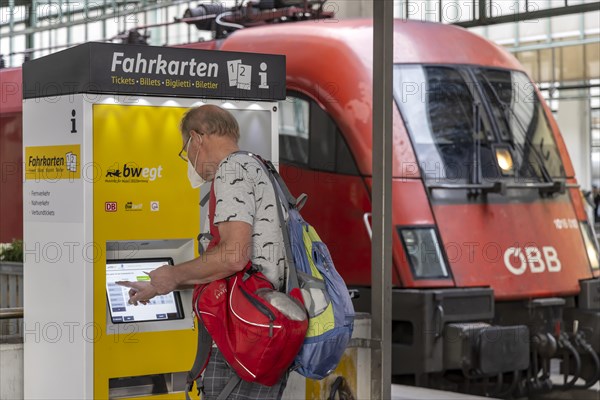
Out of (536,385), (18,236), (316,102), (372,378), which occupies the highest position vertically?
(316,102)

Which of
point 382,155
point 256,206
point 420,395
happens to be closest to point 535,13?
point 382,155

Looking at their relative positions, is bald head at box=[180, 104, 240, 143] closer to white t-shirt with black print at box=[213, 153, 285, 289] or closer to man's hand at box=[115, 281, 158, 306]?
white t-shirt with black print at box=[213, 153, 285, 289]

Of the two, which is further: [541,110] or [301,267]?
[541,110]

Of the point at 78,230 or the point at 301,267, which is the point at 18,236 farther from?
the point at 301,267

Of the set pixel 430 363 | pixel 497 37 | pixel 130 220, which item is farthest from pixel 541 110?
pixel 497 37

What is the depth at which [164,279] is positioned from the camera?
12.6 feet

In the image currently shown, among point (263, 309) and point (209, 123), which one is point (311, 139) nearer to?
point (209, 123)

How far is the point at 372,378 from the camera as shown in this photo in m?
5.94

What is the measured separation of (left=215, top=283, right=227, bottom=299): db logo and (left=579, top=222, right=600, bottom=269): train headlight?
6.34 meters

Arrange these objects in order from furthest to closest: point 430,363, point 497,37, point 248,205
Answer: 1. point 497,37
2. point 430,363
3. point 248,205

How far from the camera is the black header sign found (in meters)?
4.96

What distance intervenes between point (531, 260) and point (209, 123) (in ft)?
17.9

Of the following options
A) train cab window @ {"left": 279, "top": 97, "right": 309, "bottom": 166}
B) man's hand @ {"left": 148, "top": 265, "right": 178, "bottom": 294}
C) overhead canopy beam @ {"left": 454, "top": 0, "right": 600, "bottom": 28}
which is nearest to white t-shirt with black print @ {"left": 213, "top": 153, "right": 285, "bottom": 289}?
man's hand @ {"left": 148, "top": 265, "right": 178, "bottom": 294}

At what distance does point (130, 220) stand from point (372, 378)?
5.38ft
